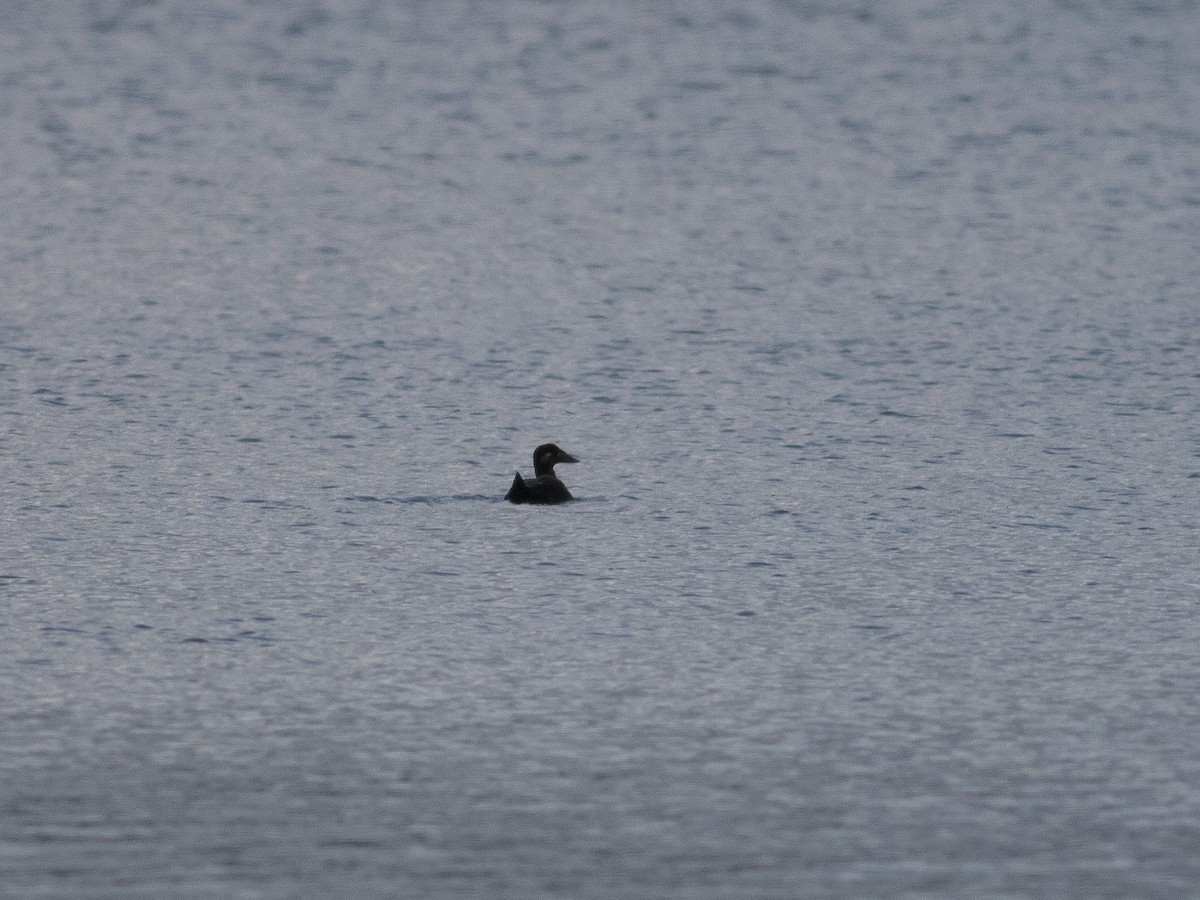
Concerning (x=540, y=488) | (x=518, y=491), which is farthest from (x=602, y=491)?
(x=518, y=491)

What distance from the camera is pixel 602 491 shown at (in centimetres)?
1906

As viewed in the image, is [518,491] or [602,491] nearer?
[518,491]

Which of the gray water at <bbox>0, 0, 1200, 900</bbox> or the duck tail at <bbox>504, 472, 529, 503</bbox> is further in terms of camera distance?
the duck tail at <bbox>504, 472, 529, 503</bbox>

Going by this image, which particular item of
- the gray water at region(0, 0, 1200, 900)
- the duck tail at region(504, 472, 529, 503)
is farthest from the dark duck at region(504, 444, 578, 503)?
the gray water at region(0, 0, 1200, 900)

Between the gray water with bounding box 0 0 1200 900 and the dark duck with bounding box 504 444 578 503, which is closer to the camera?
the gray water with bounding box 0 0 1200 900

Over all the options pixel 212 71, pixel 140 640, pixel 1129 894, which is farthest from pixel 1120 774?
pixel 212 71

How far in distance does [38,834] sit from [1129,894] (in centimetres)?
539

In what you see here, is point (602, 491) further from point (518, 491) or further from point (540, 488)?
point (518, 491)

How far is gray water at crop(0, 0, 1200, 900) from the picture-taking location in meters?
11.6

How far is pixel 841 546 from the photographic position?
17.2 m

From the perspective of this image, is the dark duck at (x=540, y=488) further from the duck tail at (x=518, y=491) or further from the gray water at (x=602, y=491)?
the gray water at (x=602, y=491)

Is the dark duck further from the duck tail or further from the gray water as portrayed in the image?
the gray water

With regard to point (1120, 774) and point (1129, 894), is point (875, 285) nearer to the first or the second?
point (1120, 774)

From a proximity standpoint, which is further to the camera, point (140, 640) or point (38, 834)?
point (140, 640)
